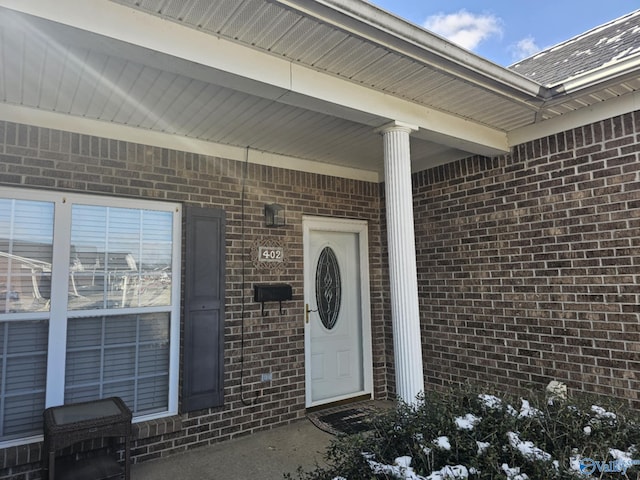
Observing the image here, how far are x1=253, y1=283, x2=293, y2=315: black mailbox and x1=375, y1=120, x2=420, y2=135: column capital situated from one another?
6.30 feet

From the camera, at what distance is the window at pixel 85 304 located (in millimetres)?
3041

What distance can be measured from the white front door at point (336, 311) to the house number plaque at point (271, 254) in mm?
347

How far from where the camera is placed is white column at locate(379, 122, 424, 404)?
294 cm

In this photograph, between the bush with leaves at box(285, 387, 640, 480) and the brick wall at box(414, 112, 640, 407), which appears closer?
the bush with leaves at box(285, 387, 640, 480)

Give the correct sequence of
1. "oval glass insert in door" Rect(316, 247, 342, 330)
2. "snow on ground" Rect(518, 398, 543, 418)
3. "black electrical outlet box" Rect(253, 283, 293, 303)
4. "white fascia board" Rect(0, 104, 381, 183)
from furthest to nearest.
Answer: "oval glass insert in door" Rect(316, 247, 342, 330) < "black electrical outlet box" Rect(253, 283, 293, 303) < "white fascia board" Rect(0, 104, 381, 183) < "snow on ground" Rect(518, 398, 543, 418)

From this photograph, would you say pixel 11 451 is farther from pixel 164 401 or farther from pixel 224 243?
pixel 224 243

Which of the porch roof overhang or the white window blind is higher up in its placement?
the porch roof overhang

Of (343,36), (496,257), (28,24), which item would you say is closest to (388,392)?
(496,257)

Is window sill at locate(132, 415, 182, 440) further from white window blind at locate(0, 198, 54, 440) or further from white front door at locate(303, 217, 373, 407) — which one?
white front door at locate(303, 217, 373, 407)

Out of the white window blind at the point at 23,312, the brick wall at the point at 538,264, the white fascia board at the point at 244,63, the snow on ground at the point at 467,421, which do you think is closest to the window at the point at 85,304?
the white window blind at the point at 23,312

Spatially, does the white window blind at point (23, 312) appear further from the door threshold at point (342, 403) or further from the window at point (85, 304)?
the door threshold at point (342, 403)

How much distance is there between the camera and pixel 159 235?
3707mm

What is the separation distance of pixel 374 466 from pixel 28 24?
7.94ft

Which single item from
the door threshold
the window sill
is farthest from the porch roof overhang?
the door threshold
